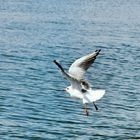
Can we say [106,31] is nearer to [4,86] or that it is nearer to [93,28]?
[93,28]

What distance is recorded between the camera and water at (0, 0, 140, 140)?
32.7m

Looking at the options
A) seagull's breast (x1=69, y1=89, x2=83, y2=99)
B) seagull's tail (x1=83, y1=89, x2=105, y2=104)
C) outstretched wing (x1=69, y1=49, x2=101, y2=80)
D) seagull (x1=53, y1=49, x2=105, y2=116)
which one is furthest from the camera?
seagull's breast (x1=69, y1=89, x2=83, y2=99)

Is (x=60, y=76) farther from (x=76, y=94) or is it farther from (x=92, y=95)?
(x=92, y=95)

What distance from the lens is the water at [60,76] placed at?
32.7m

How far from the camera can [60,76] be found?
1917 inches

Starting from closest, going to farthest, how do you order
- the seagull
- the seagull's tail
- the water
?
the seagull's tail < the seagull < the water

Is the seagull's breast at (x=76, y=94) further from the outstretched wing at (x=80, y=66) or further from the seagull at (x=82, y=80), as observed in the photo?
the outstretched wing at (x=80, y=66)

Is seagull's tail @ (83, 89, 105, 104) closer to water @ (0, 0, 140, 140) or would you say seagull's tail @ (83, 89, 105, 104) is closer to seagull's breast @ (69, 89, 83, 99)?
seagull's breast @ (69, 89, 83, 99)

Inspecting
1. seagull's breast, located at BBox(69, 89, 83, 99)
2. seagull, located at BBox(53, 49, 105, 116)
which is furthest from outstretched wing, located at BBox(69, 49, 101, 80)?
seagull's breast, located at BBox(69, 89, 83, 99)

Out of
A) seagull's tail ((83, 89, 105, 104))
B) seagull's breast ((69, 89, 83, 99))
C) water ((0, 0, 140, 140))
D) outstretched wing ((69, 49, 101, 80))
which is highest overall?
water ((0, 0, 140, 140))

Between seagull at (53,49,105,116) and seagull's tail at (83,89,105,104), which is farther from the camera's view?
seagull at (53,49,105,116)

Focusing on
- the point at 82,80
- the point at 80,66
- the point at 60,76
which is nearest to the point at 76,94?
the point at 82,80

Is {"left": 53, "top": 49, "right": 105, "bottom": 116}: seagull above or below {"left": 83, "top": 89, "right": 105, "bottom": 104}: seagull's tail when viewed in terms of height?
above

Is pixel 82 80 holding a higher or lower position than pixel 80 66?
lower
